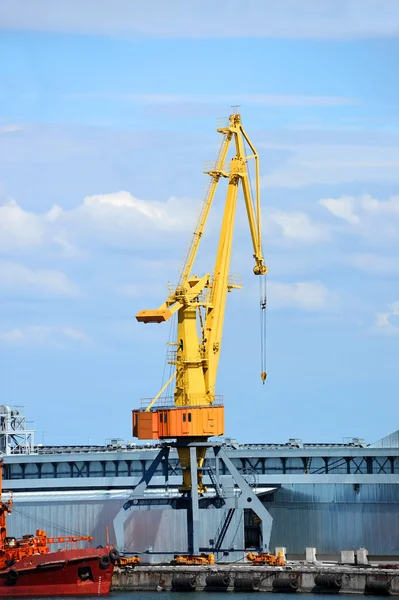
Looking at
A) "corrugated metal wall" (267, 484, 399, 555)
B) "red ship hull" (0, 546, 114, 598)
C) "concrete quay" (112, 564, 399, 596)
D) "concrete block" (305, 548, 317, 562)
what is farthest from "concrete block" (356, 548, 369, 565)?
"red ship hull" (0, 546, 114, 598)

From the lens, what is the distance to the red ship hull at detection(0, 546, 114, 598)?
78.6 meters

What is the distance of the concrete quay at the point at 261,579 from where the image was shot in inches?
2977

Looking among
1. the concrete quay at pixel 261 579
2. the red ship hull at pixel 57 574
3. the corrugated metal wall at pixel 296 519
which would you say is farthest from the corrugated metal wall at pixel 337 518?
the red ship hull at pixel 57 574

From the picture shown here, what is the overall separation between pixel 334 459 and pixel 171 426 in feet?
40.6

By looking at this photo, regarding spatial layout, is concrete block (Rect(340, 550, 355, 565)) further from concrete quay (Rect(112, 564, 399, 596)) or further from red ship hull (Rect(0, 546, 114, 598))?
red ship hull (Rect(0, 546, 114, 598))

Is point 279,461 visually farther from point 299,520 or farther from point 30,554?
point 30,554

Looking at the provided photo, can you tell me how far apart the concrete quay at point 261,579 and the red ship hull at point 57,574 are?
3441 mm

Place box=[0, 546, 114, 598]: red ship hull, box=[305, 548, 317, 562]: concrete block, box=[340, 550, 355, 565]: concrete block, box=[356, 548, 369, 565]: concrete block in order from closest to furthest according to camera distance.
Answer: box=[0, 546, 114, 598]: red ship hull
box=[356, 548, 369, 565]: concrete block
box=[340, 550, 355, 565]: concrete block
box=[305, 548, 317, 562]: concrete block

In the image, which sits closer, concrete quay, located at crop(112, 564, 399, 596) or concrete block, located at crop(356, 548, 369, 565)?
concrete quay, located at crop(112, 564, 399, 596)

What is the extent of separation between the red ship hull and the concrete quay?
11.3 feet

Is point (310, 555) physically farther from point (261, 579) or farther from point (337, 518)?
point (261, 579)

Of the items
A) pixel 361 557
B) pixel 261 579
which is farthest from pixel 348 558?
pixel 261 579

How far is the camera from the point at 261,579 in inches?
3118

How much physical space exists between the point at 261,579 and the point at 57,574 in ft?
35.4
